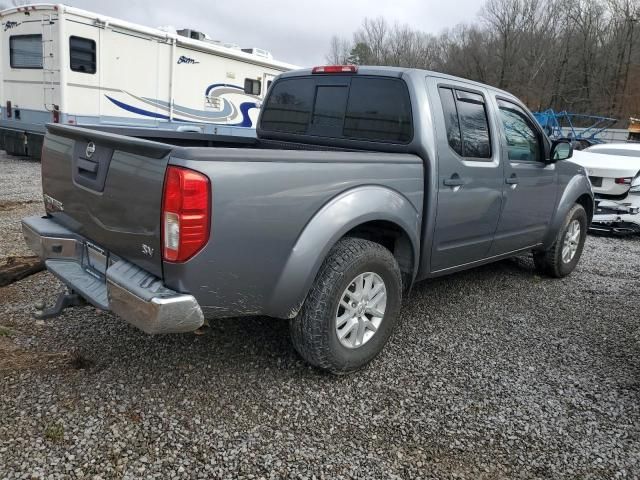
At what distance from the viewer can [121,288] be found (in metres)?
2.51

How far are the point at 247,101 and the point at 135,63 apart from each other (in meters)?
3.41

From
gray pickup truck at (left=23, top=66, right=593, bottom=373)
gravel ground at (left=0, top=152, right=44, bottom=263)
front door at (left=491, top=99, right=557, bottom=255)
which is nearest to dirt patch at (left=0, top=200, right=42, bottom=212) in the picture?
gravel ground at (left=0, top=152, right=44, bottom=263)

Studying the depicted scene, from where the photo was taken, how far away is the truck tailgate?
8.11ft

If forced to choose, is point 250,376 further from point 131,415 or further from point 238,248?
point 238,248

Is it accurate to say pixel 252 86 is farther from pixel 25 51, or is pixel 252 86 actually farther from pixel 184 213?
pixel 184 213

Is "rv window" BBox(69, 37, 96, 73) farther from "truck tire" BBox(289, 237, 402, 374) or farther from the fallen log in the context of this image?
"truck tire" BBox(289, 237, 402, 374)

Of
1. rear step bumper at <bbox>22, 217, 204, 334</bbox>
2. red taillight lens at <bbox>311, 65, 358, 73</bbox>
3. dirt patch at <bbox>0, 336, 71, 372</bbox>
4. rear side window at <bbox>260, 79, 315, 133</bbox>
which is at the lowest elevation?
dirt patch at <bbox>0, 336, 71, 372</bbox>

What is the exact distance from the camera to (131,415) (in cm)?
269

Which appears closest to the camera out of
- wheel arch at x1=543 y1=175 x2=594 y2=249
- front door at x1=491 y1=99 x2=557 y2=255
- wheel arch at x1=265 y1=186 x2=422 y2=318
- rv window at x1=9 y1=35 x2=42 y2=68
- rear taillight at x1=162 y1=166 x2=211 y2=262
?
rear taillight at x1=162 y1=166 x2=211 y2=262

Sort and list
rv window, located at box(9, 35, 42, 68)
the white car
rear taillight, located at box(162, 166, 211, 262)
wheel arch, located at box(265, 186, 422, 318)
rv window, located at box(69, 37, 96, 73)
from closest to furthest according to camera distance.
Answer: rear taillight, located at box(162, 166, 211, 262), wheel arch, located at box(265, 186, 422, 318), the white car, rv window, located at box(69, 37, 96, 73), rv window, located at box(9, 35, 42, 68)

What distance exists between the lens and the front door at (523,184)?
436cm

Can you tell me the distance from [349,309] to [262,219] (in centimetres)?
89

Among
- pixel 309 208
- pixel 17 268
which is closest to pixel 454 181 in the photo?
pixel 309 208

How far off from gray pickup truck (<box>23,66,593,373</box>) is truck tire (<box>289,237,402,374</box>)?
11 millimetres
